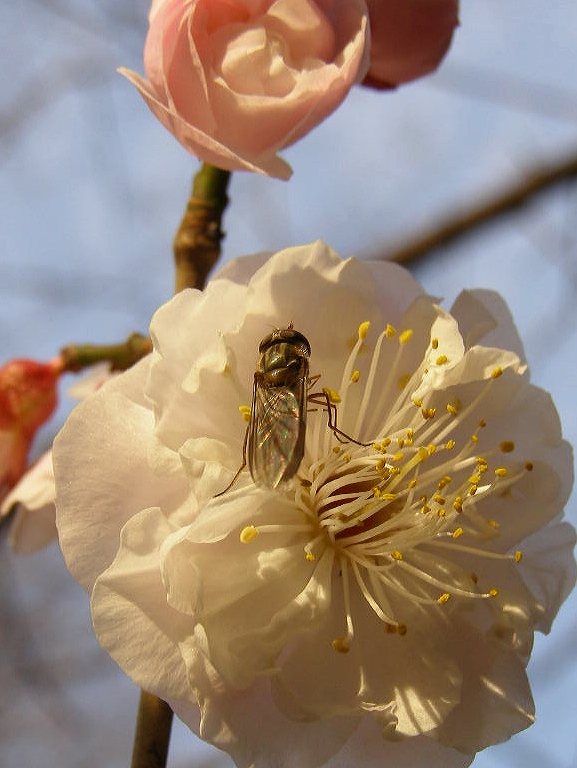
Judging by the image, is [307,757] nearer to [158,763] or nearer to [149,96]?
[158,763]

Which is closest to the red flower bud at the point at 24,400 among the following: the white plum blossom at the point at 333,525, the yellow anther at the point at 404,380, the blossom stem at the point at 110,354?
the blossom stem at the point at 110,354

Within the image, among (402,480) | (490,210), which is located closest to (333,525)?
(402,480)

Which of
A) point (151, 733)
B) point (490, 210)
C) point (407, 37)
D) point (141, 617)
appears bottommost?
point (151, 733)

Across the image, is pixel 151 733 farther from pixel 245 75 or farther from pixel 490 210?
pixel 490 210

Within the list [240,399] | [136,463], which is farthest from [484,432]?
[136,463]

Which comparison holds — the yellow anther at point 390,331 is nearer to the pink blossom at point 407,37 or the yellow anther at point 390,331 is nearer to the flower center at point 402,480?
the flower center at point 402,480

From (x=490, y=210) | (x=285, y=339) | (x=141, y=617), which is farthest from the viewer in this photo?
(x=490, y=210)
